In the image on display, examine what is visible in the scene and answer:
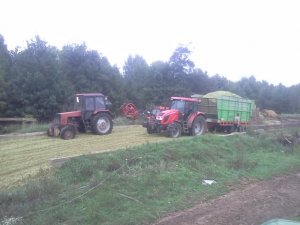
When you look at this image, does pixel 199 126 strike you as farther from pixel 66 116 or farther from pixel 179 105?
pixel 66 116

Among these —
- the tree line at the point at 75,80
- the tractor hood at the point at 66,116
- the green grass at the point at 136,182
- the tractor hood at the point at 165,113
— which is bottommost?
the green grass at the point at 136,182

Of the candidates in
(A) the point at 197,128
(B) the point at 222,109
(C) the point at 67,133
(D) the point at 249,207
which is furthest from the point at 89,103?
(D) the point at 249,207

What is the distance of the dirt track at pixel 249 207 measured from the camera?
33.1ft

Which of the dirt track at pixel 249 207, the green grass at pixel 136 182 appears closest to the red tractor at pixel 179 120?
the green grass at pixel 136 182

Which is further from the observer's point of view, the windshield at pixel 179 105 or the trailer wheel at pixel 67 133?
the windshield at pixel 179 105

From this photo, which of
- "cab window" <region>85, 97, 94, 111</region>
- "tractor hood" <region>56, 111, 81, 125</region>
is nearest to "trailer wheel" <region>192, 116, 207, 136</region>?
"cab window" <region>85, 97, 94, 111</region>

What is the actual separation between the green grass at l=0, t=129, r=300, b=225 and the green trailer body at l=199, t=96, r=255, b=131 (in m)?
4.54

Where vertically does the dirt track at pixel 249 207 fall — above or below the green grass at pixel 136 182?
below

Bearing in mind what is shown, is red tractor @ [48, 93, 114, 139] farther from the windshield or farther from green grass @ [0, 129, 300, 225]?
green grass @ [0, 129, 300, 225]

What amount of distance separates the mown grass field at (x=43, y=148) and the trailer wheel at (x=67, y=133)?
254 mm

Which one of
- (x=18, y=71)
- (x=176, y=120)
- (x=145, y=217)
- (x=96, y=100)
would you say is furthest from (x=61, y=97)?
(x=145, y=217)

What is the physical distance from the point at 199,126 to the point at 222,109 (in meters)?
1.78

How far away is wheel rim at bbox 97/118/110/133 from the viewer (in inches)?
823

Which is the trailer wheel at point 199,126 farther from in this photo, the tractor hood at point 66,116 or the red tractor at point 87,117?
the tractor hood at point 66,116
